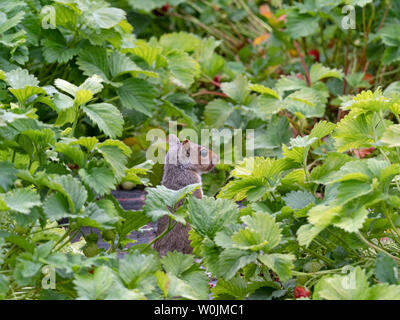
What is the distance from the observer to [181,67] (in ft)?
11.6

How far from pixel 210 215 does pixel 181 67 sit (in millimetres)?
1619

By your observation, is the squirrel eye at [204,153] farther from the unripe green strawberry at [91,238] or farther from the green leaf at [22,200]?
the green leaf at [22,200]

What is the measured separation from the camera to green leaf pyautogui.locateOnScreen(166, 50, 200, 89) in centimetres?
352

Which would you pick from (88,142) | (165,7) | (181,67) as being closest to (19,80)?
(88,142)

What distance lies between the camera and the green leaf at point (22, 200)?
1.78m

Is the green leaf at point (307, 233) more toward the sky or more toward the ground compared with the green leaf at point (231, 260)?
more toward the sky

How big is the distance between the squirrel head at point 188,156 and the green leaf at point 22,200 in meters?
1.19

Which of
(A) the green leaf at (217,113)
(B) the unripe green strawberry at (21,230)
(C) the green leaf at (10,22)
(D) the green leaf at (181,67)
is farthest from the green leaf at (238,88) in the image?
(B) the unripe green strawberry at (21,230)

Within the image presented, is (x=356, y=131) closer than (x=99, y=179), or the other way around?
(x=99, y=179)

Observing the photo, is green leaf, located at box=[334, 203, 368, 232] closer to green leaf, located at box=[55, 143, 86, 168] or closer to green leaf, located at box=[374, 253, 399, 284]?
green leaf, located at box=[374, 253, 399, 284]

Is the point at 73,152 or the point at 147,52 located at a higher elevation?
the point at 147,52

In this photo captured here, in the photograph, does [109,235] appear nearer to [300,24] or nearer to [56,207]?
[56,207]

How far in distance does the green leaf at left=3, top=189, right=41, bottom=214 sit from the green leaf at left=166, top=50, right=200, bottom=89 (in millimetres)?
1774

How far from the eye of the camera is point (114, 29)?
3.17 m
